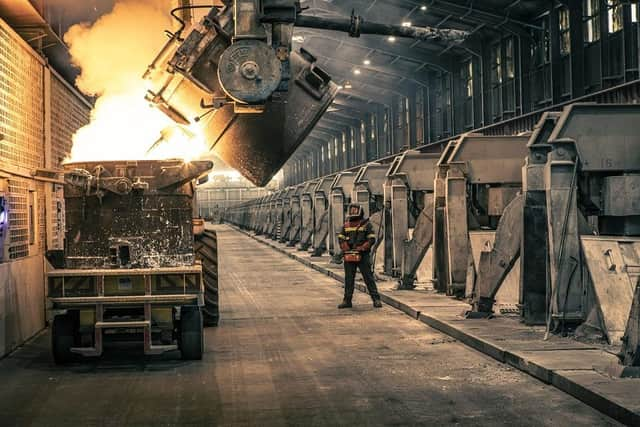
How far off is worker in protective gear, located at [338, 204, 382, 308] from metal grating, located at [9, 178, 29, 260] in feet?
17.4

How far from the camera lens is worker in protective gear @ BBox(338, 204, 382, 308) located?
15.6m

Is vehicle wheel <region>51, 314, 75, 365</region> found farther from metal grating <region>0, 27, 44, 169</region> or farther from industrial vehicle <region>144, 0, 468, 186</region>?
industrial vehicle <region>144, 0, 468, 186</region>

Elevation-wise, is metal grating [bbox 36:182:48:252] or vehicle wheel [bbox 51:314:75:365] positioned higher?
metal grating [bbox 36:182:48:252]

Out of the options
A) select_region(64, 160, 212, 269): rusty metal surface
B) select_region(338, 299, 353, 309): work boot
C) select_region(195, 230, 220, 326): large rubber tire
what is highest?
select_region(64, 160, 212, 269): rusty metal surface

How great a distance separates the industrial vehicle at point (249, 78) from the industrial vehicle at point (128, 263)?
1.18 m

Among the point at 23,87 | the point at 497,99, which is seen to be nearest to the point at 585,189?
the point at 23,87

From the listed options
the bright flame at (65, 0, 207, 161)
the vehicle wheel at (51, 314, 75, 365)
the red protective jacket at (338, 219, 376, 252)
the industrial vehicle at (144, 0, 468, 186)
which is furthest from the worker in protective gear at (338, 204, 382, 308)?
the vehicle wheel at (51, 314, 75, 365)

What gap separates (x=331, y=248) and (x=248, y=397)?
19.5m

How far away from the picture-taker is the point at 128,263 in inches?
425

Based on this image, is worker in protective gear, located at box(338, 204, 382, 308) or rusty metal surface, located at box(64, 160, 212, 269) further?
worker in protective gear, located at box(338, 204, 382, 308)

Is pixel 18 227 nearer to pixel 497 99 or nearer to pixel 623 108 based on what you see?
pixel 623 108

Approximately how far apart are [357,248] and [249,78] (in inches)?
232

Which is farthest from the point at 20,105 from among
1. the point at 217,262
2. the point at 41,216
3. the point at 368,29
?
the point at 368,29

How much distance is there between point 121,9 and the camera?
13.1 meters
